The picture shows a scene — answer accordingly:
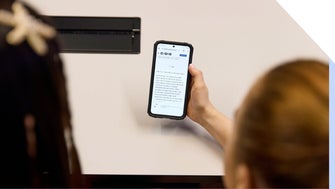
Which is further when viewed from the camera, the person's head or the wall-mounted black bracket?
the wall-mounted black bracket

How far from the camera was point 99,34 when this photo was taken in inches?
32.1

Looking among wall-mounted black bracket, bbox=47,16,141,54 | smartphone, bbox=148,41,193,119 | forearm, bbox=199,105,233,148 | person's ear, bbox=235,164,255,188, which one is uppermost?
wall-mounted black bracket, bbox=47,16,141,54

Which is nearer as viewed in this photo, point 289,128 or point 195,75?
point 289,128

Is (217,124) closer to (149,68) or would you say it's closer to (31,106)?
(149,68)

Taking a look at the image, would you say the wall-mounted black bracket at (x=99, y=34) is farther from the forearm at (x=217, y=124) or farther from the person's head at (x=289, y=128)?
the person's head at (x=289, y=128)

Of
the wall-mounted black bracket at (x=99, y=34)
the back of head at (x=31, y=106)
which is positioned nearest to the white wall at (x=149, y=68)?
the wall-mounted black bracket at (x=99, y=34)

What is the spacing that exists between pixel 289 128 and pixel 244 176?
69mm

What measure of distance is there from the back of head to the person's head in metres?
0.17

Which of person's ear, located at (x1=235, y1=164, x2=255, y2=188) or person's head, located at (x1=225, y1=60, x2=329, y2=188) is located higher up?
person's head, located at (x1=225, y1=60, x2=329, y2=188)

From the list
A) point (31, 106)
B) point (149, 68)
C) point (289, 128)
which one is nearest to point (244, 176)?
point (289, 128)

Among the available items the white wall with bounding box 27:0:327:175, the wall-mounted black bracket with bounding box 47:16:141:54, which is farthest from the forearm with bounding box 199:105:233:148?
the wall-mounted black bracket with bounding box 47:16:141:54

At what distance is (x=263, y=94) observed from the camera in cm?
49

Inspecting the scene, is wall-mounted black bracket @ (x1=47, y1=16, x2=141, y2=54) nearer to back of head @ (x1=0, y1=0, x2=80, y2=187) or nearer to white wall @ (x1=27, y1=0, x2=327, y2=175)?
white wall @ (x1=27, y1=0, x2=327, y2=175)

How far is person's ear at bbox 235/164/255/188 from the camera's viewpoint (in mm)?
512
